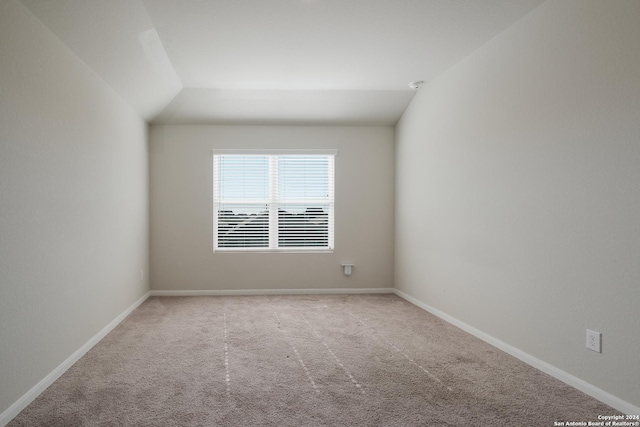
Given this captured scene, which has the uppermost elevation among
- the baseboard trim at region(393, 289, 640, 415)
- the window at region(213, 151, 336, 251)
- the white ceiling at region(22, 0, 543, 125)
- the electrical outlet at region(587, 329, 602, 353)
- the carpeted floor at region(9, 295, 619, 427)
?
the white ceiling at region(22, 0, 543, 125)

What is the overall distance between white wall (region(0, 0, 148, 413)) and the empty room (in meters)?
0.02

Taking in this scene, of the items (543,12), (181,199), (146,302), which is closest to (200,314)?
(146,302)

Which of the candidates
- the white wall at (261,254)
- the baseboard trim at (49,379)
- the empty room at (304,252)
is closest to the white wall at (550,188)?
the empty room at (304,252)

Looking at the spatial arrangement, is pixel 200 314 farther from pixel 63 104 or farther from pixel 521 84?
pixel 521 84

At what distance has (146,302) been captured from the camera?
5531mm

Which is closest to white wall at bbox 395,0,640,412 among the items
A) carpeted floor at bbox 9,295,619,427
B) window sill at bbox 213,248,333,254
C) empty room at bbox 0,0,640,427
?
empty room at bbox 0,0,640,427

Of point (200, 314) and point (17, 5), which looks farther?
point (200, 314)

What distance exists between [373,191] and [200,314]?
2884 millimetres

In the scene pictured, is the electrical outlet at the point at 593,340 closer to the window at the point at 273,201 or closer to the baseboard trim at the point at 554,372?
the baseboard trim at the point at 554,372

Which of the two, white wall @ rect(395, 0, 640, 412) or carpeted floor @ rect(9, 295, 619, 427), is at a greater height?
white wall @ rect(395, 0, 640, 412)

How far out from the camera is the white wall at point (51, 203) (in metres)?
2.47

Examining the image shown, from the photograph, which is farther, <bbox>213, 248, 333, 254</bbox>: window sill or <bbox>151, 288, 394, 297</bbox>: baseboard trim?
<bbox>213, 248, 333, 254</bbox>: window sill

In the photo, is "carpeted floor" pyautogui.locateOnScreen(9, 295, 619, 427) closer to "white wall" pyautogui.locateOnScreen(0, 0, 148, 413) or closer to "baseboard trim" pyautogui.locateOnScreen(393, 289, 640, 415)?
"baseboard trim" pyautogui.locateOnScreen(393, 289, 640, 415)

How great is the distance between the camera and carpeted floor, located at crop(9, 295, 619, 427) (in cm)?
240
